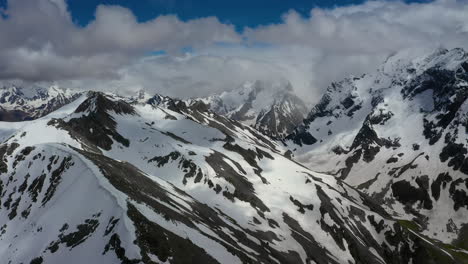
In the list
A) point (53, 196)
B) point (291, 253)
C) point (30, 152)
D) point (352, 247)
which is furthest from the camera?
point (352, 247)

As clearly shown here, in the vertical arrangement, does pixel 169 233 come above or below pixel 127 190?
below

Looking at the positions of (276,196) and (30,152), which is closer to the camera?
(30,152)

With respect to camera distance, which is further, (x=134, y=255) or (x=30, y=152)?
(x=30, y=152)

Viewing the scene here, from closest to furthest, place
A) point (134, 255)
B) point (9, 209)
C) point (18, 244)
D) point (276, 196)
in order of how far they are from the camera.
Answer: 1. point (134, 255)
2. point (18, 244)
3. point (9, 209)
4. point (276, 196)

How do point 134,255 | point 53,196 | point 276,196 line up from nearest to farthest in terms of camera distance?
point 134,255 < point 53,196 < point 276,196

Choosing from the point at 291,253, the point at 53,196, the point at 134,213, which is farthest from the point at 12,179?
the point at 291,253

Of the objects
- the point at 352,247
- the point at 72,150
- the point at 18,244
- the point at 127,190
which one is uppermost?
the point at 352,247

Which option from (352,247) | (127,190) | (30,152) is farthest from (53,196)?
(352,247)

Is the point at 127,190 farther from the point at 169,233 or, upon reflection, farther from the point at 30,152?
the point at 30,152

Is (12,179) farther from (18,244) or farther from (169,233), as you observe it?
(169,233)
